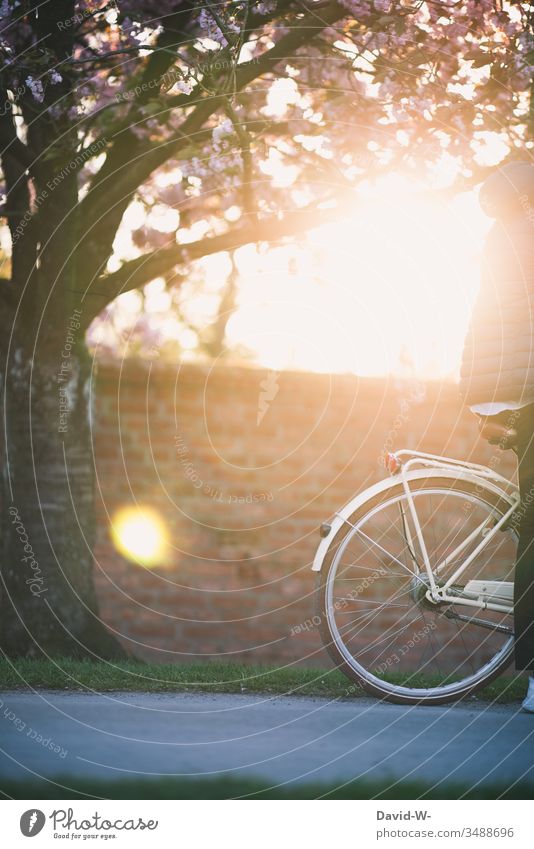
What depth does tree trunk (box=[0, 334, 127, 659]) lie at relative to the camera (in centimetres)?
407

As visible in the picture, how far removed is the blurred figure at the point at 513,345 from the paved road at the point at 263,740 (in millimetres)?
418

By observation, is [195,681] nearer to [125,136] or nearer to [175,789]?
[175,789]

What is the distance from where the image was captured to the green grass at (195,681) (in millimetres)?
3414

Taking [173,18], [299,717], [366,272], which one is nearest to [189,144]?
[173,18]

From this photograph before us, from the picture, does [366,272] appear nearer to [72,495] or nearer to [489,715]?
[72,495]

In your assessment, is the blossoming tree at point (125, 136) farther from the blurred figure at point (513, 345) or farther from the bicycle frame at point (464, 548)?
the bicycle frame at point (464, 548)

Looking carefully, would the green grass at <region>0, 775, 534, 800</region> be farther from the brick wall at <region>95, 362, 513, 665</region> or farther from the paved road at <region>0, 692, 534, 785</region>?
the brick wall at <region>95, 362, 513, 665</region>

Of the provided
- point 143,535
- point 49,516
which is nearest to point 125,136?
point 49,516

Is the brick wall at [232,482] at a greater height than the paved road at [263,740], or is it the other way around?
the brick wall at [232,482]

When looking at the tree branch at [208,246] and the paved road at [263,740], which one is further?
the tree branch at [208,246]

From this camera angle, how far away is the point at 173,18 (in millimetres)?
3898

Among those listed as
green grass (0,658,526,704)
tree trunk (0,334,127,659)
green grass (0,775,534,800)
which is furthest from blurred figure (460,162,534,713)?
tree trunk (0,334,127,659)

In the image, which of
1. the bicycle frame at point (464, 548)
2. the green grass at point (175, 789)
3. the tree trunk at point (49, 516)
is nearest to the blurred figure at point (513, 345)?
the bicycle frame at point (464, 548)

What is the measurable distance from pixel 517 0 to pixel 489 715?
2.87 meters
